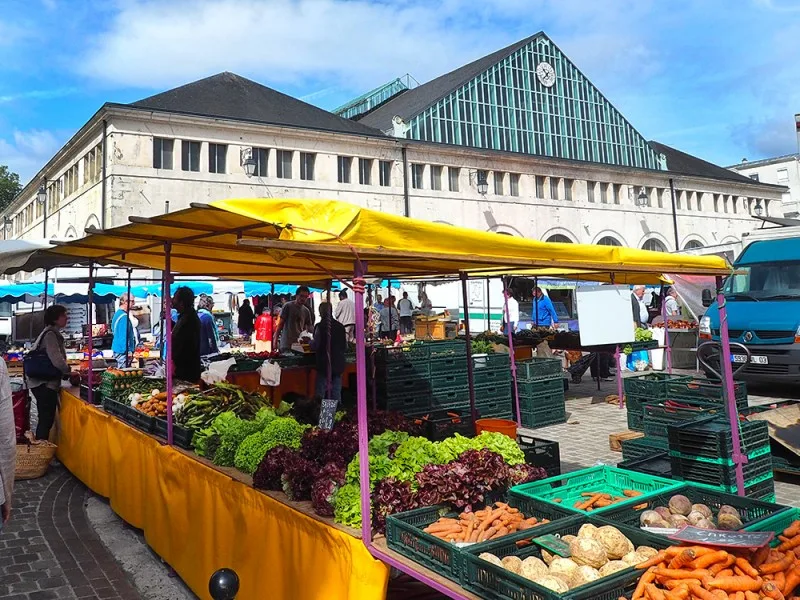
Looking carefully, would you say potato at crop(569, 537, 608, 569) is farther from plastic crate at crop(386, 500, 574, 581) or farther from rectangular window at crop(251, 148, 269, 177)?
rectangular window at crop(251, 148, 269, 177)

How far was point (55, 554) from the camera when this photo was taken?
212 inches

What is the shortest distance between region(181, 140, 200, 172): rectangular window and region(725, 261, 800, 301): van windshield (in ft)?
76.7

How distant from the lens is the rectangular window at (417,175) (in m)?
33.9

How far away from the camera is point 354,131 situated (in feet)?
108

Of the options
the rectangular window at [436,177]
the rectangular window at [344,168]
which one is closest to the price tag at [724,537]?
the rectangular window at [344,168]

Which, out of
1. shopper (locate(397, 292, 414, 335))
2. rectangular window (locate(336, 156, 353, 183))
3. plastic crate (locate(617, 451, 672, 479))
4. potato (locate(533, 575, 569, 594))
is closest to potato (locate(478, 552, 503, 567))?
potato (locate(533, 575, 569, 594))

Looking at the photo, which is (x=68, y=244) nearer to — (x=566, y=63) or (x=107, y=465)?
(x=107, y=465)

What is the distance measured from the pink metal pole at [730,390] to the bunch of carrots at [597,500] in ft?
4.45

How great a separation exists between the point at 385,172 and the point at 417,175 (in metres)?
2.06

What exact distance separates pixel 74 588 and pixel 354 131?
30471 millimetres

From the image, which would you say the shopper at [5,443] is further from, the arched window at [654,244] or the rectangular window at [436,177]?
the arched window at [654,244]

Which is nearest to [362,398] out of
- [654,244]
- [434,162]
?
[434,162]

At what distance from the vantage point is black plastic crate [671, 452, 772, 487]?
486cm

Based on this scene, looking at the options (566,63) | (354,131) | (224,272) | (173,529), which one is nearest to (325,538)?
(173,529)
